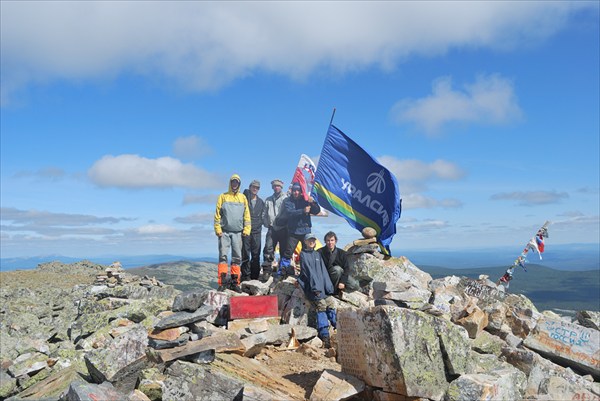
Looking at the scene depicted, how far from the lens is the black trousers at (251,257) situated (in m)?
18.8

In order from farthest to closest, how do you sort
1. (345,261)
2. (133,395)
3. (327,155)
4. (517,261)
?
(517,261), (327,155), (345,261), (133,395)

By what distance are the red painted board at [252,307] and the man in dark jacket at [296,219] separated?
3868 mm

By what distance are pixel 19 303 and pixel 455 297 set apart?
26.7 m

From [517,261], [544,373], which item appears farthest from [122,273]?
[544,373]

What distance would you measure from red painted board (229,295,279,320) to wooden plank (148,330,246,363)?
2324mm

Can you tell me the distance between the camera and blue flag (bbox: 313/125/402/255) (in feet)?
53.7

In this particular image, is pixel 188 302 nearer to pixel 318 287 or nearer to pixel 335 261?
pixel 318 287

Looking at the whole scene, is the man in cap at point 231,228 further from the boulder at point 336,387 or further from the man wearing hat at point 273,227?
the boulder at point 336,387

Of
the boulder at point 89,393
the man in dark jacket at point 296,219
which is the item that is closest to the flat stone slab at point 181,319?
the boulder at point 89,393

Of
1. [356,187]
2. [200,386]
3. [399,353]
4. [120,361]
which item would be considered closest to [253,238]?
[356,187]

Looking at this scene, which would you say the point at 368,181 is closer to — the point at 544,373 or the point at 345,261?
the point at 345,261

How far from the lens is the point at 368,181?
1711cm

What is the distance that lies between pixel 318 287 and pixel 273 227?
5.87 m

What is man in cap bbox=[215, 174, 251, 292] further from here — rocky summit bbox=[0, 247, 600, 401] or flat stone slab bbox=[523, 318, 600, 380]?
flat stone slab bbox=[523, 318, 600, 380]
